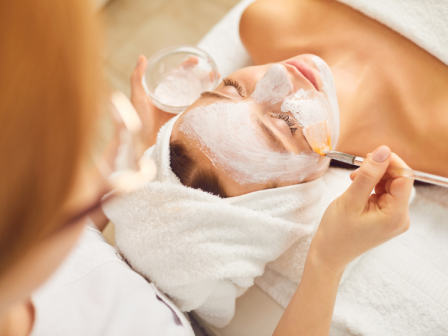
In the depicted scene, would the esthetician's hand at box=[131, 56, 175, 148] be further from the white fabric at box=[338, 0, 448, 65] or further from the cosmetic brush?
the white fabric at box=[338, 0, 448, 65]

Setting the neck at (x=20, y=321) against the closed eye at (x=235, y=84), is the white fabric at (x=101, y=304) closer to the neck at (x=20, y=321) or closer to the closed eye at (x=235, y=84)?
the neck at (x=20, y=321)

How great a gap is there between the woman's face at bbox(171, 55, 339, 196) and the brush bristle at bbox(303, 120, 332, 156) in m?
0.01

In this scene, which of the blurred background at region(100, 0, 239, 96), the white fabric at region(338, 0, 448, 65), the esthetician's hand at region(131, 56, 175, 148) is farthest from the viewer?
the blurred background at region(100, 0, 239, 96)

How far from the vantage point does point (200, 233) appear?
0.76m

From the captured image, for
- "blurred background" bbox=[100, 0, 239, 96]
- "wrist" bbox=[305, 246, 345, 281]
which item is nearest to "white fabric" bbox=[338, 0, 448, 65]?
"wrist" bbox=[305, 246, 345, 281]

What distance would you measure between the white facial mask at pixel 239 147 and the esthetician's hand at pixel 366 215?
0.17 m

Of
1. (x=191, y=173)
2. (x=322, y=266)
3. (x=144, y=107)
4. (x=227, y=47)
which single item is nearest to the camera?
(x=322, y=266)

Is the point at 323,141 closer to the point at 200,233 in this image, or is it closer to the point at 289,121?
the point at 289,121

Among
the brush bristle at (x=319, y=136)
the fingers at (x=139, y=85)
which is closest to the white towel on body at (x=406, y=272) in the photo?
the brush bristle at (x=319, y=136)

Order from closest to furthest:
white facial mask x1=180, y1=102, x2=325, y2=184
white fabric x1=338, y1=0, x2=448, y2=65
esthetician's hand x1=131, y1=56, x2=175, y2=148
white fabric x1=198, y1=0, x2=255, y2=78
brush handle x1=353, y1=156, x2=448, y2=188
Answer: brush handle x1=353, y1=156, x2=448, y2=188 < white facial mask x1=180, y1=102, x2=325, y2=184 < white fabric x1=338, y1=0, x2=448, y2=65 < esthetician's hand x1=131, y1=56, x2=175, y2=148 < white fabric x1=198, y1=0, x2=255, y2=78

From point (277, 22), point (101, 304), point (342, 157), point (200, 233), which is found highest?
point (277, 22)

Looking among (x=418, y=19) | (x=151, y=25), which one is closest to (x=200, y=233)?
(x=418, y=19)

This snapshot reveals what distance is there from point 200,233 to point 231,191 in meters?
0.13

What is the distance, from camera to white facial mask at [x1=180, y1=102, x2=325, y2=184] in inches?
30.0
